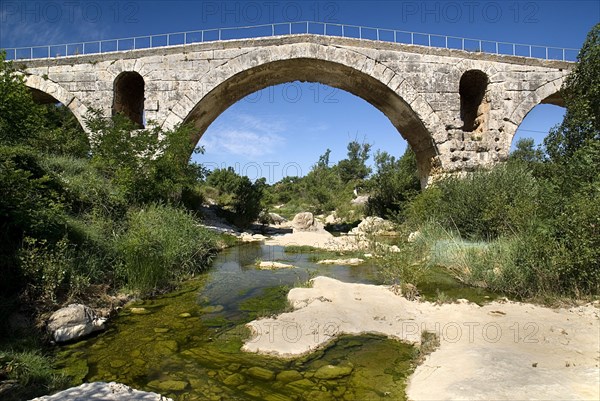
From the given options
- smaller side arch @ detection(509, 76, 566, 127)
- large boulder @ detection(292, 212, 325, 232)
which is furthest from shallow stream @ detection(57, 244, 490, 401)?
large boulder @ detection(292, 212, 325, 232)

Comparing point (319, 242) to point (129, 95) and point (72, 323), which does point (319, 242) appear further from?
point (129, 95)

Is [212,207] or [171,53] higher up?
[171,53]

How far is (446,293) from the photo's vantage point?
18.4 ft

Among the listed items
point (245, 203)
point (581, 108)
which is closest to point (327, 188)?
point (245, 203)

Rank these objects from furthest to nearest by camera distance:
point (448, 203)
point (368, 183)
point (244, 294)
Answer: point (368, 183) → point (448, 203) → point (244, 294)

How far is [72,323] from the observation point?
4.10 meters

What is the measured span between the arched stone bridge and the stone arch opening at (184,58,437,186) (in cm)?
7

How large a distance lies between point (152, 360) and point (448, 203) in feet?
28.8

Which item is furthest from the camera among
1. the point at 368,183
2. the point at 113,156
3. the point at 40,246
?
the point at 368,183

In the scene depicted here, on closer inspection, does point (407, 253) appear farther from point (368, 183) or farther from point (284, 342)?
point (368, 183)

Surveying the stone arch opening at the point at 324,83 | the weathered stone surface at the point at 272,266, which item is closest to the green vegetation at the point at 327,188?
the stone arch opening at the point at 324,83

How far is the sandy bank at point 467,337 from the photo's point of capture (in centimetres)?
265

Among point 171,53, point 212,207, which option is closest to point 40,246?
point 171,53

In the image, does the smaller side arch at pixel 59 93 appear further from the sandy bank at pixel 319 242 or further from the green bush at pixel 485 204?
the green bush at pixel 485 204
